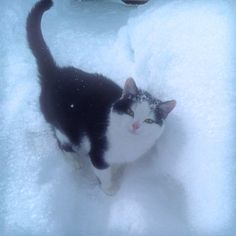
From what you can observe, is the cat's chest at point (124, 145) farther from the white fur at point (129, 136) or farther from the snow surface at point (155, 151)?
the snow surface at point (155, 151)

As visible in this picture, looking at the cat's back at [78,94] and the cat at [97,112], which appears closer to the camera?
the cat at [97,112]

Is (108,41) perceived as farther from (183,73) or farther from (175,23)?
(183,73)

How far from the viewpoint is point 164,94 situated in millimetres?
1778

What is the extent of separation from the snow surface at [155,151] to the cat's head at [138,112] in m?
0.23

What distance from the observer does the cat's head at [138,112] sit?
4.86 ft

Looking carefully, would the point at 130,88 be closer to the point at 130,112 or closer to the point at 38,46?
the point at 130,112

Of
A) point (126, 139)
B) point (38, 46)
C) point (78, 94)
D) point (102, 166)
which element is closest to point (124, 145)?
point (126, 139)

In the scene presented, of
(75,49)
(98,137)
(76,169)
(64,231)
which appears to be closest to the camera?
(98,137)

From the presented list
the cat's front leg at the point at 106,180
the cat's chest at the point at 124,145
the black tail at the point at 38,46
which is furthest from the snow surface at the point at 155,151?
the black tail at the point at 38,46

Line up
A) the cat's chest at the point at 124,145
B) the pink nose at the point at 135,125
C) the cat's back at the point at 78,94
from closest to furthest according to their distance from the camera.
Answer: the pink nose at the point at 135,125
the cat's chest at the point at 124,145
the cat's back at the point at 78,94

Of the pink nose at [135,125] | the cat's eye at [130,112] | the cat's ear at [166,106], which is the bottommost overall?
the pink nose at [135,125]

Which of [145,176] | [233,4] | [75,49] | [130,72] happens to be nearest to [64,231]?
[145,176]

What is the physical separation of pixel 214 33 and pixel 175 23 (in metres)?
0.21

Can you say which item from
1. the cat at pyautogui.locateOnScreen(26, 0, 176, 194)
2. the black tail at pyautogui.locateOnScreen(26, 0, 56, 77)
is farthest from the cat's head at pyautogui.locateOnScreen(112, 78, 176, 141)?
the black tail at pyautogui.locateOnScreen(26, 0, 56, 77)
